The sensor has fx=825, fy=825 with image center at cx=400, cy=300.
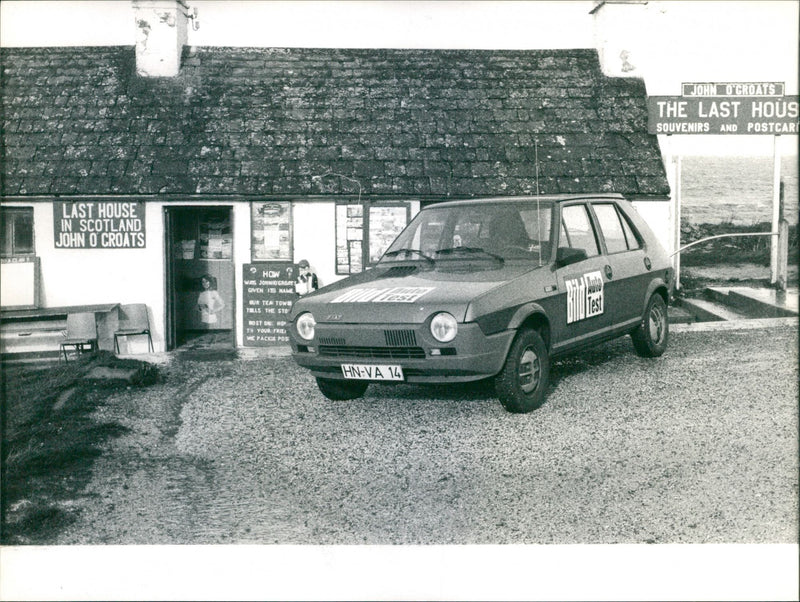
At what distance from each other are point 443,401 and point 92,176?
7830 millimetres

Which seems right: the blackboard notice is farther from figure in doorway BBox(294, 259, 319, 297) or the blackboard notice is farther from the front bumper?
the front bumper

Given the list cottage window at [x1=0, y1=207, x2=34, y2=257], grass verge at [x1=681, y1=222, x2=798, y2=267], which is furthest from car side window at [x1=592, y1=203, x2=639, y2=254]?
grass verge at [x1=681, y1=222, x2=798, y2=267]

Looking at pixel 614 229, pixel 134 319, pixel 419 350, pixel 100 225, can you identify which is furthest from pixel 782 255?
pixel 100 225

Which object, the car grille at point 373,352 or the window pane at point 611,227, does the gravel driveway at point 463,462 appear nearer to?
the car grille at point 373,352

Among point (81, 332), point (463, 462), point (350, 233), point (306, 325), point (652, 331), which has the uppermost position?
point (350, 233)

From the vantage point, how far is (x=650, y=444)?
5.70 meters

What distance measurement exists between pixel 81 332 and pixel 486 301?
25.4 feet

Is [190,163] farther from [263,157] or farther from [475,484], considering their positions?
[475,484]

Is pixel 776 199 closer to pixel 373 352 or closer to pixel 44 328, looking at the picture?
pixel 373 352

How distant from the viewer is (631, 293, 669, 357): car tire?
26.9ft

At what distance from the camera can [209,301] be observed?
14.0m

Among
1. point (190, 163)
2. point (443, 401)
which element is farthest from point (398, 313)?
point (190, 163)

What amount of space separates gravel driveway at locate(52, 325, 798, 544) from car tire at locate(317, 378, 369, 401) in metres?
0.11

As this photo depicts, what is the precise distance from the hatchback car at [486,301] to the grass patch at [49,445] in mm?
1787
